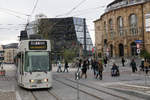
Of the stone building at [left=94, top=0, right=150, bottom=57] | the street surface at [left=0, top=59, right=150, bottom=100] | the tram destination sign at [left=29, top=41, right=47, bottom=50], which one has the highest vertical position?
the stone building at [left=94, top=0, right=150, bottom=57]

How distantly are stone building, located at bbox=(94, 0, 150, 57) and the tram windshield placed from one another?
4043 centimetres

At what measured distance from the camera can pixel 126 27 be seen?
193ft

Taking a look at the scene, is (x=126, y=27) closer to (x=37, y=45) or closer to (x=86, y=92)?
(x=37, y=45)

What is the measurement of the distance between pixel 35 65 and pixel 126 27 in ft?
158

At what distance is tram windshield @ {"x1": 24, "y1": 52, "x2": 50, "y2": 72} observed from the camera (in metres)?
13.6

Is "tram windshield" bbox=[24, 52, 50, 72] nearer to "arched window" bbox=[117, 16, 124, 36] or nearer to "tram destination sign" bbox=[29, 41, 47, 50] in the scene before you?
"tram destination sign" bbox=[29, 41, 47, 50]

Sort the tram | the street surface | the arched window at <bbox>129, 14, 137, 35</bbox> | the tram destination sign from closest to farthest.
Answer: the street surface → the tram → the tram destination sign → the arched window at <bbox>129, 14, 137, 35</bbox>

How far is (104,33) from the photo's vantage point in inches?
2721

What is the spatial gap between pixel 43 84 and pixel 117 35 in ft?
162

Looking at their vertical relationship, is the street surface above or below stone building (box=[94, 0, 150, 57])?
below

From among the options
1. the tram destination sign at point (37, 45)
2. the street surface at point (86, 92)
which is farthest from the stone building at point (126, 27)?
the tram destination sign at point (37, 45)

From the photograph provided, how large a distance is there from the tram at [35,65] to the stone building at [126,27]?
→ 40.3 m

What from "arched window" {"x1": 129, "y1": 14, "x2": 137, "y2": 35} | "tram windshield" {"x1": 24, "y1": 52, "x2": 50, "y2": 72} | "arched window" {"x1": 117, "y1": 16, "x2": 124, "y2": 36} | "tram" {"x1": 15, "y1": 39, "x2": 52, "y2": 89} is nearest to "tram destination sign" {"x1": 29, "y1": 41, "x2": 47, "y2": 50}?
"tram" {"x1": 15, "y1": 39, "x2": 52, "y2": 89}

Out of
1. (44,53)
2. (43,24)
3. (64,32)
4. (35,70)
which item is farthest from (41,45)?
(64,32)
